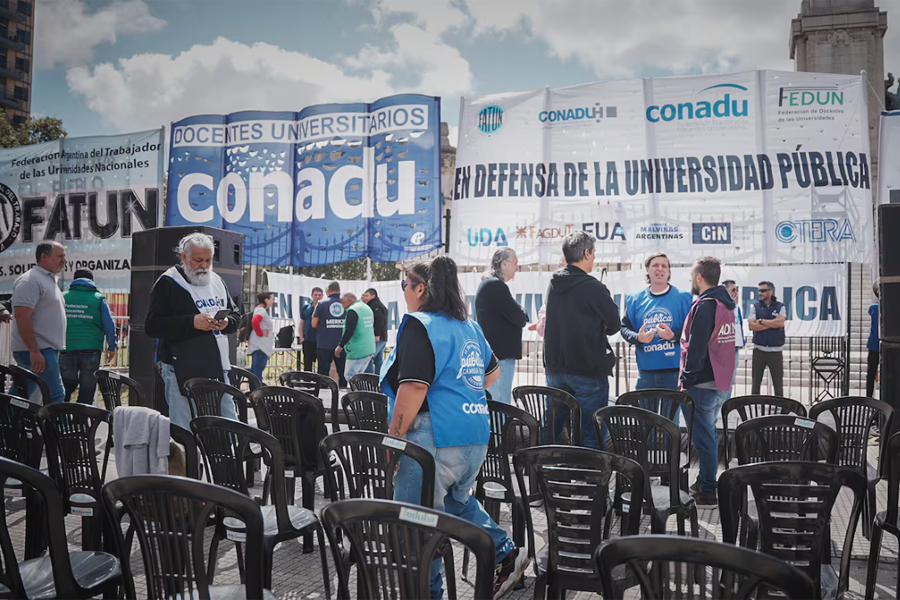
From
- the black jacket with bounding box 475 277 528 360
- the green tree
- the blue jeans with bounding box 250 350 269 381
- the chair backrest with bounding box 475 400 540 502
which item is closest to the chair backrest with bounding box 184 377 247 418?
the chair backrest with bounding box 475 400 540 502

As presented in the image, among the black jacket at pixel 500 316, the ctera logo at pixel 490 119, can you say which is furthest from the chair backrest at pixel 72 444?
the ctera logo at pixel 490 119

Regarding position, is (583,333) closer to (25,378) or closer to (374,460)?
(374,460)

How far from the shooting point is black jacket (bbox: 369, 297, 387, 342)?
10.8m

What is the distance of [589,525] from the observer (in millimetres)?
2859

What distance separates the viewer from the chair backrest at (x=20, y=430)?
3.63 meters

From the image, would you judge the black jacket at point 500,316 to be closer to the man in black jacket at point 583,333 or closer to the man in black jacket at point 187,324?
the man in black jacket at point 583,333

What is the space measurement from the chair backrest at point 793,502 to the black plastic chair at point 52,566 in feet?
7.79

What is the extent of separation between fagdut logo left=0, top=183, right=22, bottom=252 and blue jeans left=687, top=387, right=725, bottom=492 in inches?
508

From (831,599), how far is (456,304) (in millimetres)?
1938

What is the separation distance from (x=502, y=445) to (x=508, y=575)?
33.2 inches

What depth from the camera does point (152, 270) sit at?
779 centimetres

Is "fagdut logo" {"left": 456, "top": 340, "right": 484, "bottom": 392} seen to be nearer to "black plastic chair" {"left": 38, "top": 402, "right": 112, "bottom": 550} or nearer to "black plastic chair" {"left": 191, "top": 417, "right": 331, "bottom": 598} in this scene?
"black plastic chair" {"left": 191, "top": 417, "right": 331, "bottom": 598}

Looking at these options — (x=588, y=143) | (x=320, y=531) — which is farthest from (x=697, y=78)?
(x=320, y=531)

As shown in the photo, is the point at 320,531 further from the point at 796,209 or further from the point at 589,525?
the point at 796,209
